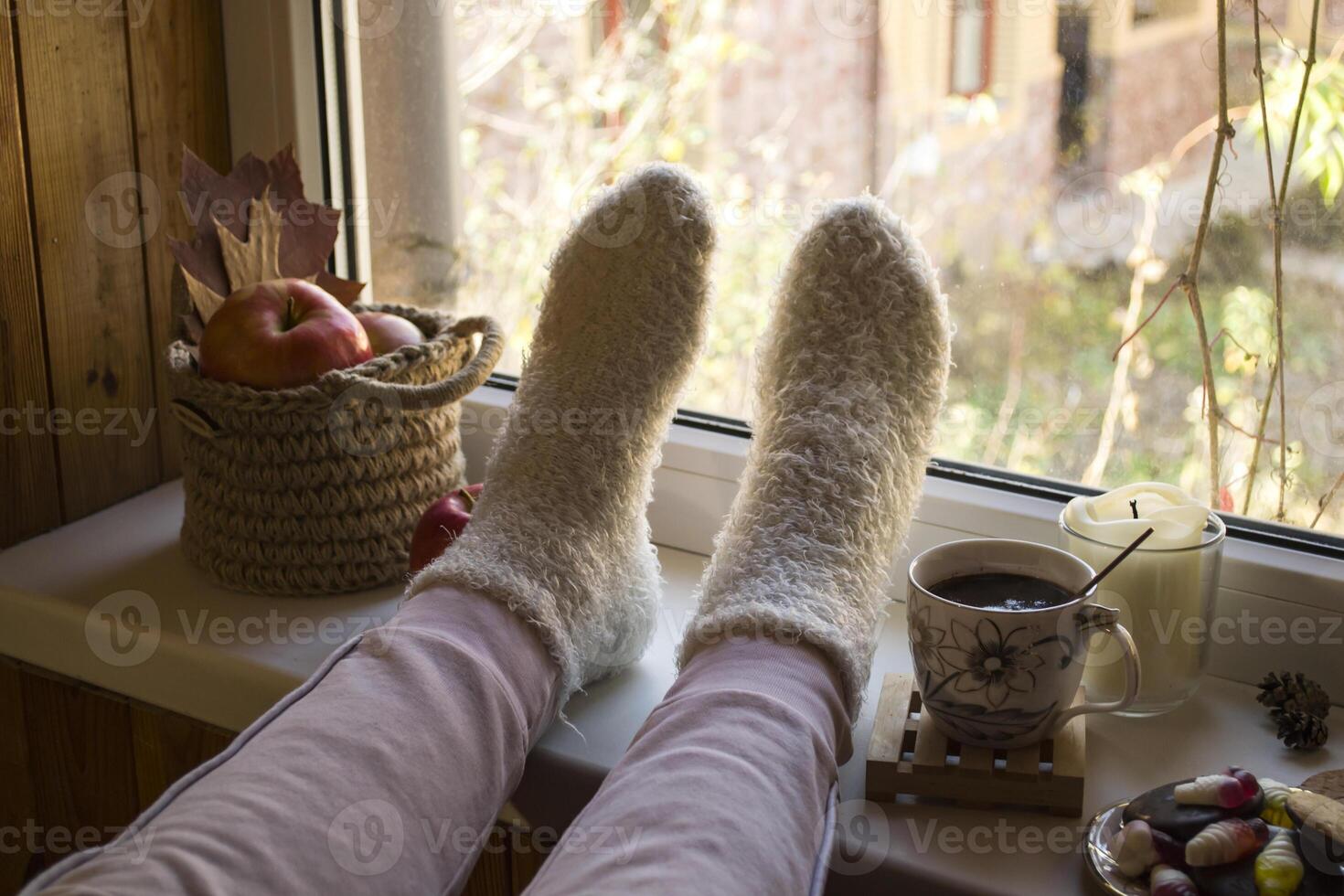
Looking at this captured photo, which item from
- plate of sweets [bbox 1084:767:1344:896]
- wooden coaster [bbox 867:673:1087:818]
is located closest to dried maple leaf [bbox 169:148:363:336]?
wooden coaster [bbox 867:673:1087:818]

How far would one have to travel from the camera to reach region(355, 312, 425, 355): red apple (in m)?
0.86

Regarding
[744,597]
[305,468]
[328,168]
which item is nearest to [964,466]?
[744,597]

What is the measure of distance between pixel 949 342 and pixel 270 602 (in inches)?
20.1

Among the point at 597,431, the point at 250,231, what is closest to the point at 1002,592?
the point at 597,431

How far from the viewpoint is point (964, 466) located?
3.05ft

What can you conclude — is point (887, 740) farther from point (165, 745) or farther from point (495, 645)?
point (165, 745)

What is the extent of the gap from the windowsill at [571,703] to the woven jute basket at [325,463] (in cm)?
3

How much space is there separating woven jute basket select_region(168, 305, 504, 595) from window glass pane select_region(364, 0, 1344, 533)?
207 mm

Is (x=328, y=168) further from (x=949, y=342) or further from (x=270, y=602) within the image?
(x=949, y=342)

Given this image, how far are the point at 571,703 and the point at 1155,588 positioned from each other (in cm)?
36

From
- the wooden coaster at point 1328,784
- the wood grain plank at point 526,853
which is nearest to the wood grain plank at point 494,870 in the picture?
the wood grain plank at point 526,853

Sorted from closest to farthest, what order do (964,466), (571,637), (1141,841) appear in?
(1141,841)
(571,637)
(964,466)

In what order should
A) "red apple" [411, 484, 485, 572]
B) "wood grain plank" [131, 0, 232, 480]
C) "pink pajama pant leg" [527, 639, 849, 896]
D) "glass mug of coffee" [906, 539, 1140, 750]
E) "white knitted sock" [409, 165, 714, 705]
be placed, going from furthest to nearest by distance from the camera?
"wood grain plank" [131, 0, 232, 480] < "red apple" [411, 484, 485, 572] < "white knitted sock" [409, 165, 714, 705] < "glass mug of coffee" [906, 539, 1140, 750] < "pink pajama pant leg" [527, 639, 849, 896]

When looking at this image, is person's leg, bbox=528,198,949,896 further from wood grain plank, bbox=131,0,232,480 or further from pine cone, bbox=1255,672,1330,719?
wood grain plank, bbox=131,0,232,480
